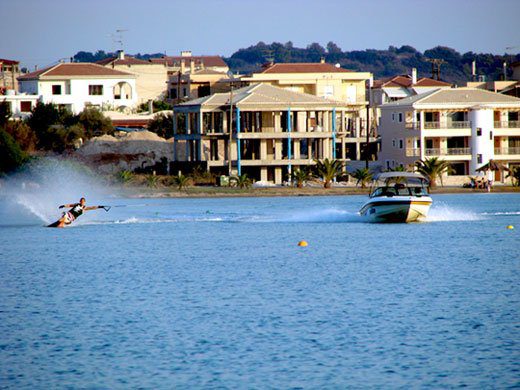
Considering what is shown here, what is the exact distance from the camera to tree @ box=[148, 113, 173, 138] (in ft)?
379

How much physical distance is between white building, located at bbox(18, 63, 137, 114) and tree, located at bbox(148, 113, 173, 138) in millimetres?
11120

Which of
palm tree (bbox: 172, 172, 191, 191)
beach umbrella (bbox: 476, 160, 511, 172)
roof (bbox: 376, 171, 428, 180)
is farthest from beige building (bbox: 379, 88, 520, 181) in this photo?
roof (bbox: 376, 171, 428, 180)

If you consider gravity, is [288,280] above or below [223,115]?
below

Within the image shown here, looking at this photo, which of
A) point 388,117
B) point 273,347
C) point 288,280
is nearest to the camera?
point 273,347

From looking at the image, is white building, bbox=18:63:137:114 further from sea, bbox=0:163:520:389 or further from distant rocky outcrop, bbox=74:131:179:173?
sea, bbox=0:163:520:389

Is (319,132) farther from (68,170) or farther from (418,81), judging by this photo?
(418,81)

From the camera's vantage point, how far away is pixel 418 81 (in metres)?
128

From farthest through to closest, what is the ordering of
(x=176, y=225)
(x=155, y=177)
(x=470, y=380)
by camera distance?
(x=155, y=177) < (x=176, y=225) < (x=470, y=380)

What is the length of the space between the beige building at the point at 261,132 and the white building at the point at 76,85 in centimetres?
3074

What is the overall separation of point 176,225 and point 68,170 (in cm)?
3576

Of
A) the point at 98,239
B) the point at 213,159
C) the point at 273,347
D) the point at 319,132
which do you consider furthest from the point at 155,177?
the point at 273,347

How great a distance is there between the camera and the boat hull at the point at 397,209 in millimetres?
52375

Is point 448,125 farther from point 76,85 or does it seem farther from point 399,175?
point 76,85

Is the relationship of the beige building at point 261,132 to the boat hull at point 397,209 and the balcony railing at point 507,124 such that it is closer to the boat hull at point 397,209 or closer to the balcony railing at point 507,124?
the balcony railing at point 507,124
